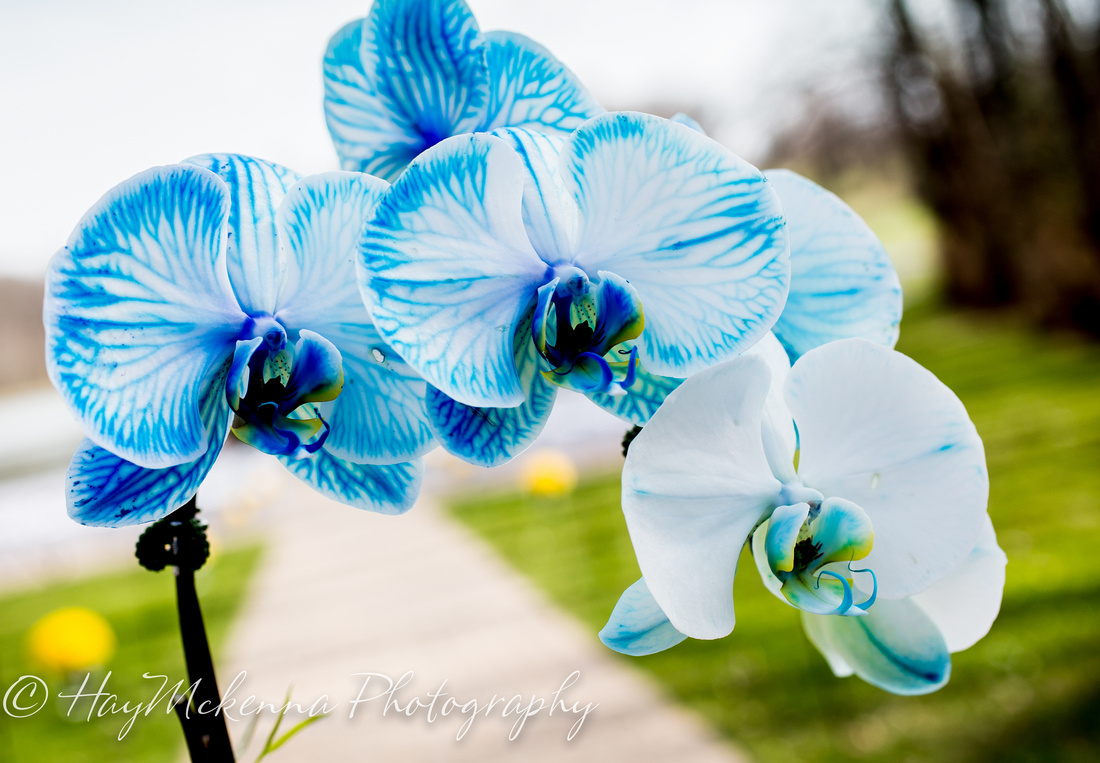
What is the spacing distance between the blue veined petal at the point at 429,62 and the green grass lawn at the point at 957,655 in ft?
6.79

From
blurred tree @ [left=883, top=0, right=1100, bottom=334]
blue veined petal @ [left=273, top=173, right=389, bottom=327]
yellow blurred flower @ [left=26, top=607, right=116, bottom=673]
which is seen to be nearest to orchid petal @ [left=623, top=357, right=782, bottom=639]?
blue veined petal @ [left=273, top=173, right=389, bottom=327]

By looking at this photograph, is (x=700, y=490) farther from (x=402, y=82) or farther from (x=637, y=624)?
(x=402, y=82)

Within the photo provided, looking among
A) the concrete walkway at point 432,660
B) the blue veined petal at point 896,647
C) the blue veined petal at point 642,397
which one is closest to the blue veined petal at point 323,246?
the blue veined petal at point 642,397

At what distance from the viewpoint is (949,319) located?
8180 mm

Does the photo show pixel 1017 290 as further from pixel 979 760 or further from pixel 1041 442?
pixel 979 760

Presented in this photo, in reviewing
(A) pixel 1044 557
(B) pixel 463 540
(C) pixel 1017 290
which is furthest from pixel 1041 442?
(C) pixel 1017 290

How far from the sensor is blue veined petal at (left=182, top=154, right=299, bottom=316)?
0.28 m

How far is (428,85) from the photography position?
0.32 meters

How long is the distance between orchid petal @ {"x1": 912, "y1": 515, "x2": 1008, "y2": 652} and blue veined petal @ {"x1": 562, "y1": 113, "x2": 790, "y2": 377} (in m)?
0.15

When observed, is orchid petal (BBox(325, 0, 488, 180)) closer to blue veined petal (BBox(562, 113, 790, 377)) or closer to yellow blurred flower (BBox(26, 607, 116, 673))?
blue veined petal (BBox(562, 113, 790, 377))

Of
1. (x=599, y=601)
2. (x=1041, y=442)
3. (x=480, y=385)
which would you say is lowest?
(x=1041, y=442)

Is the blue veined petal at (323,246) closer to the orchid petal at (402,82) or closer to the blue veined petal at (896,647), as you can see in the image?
the orchid petal at (402,82)

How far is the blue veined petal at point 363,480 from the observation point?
324mm

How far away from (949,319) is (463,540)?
20.1 feet
